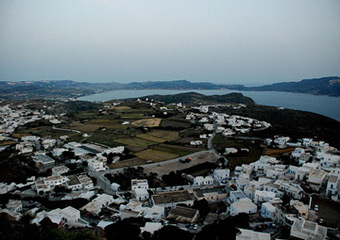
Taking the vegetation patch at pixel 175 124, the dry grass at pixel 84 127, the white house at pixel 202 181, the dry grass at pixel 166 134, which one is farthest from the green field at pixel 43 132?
the white house at pixel 202 181

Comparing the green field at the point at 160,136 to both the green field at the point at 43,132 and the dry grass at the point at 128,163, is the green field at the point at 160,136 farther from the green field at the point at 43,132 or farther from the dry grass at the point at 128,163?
the green field at the point at 43,132

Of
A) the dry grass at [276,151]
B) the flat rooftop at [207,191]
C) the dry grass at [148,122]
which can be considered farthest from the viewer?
the dry grass at [148,122]

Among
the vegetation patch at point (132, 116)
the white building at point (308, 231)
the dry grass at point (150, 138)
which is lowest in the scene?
the dry grass at point (150, 138)

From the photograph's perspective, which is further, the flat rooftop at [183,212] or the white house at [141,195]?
the white house at [141,195]

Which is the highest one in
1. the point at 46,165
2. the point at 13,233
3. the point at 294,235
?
the point at 13,233

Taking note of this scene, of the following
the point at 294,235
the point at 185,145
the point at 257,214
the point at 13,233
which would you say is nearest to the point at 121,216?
the point at 13,233

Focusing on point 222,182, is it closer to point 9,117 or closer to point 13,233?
point 13,233
